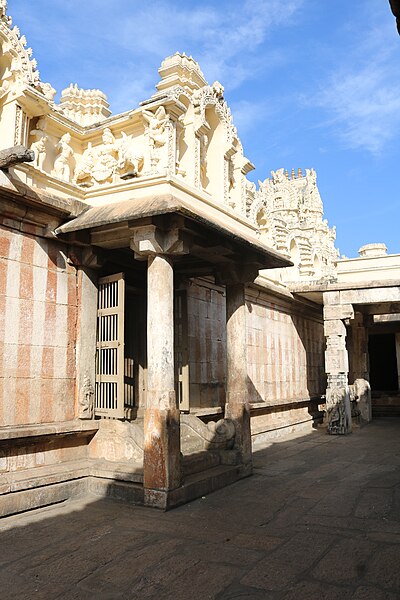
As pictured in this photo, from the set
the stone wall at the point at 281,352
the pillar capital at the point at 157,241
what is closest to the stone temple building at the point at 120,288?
the pillar capital at the point at 157,241

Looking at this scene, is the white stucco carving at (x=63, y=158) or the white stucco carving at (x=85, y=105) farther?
the white stucco carving at (x=85, y=105)

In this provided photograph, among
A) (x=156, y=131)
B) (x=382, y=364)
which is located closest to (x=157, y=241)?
(x=156, y=131)

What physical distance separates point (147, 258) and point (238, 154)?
4142mm

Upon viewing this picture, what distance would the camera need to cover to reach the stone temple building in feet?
20.4

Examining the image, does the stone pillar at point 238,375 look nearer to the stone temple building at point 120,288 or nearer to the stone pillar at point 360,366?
the stone temple building at point 120,288

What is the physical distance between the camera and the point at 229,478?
7.32m

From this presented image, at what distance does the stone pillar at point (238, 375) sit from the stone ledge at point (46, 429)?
2216 mm

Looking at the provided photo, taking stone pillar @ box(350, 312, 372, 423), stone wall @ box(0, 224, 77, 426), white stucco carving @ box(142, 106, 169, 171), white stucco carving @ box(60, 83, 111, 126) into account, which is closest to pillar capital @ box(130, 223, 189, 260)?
stone wall @ box(0, 224, 77, 426)

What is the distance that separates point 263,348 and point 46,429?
273 inches

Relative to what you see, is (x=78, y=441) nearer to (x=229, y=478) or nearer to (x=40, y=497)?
(x=40, y=497)

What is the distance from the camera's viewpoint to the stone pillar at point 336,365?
43.0ft

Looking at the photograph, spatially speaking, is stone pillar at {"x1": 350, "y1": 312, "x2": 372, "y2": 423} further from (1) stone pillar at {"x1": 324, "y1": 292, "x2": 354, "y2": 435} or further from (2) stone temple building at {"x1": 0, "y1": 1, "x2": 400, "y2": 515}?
(2) stone temple building at {"x1": 0, "y1": 1, "x2": 400, "y2": 515}

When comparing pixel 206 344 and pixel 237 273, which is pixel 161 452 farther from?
pixel 206 344

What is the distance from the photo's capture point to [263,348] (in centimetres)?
1234
